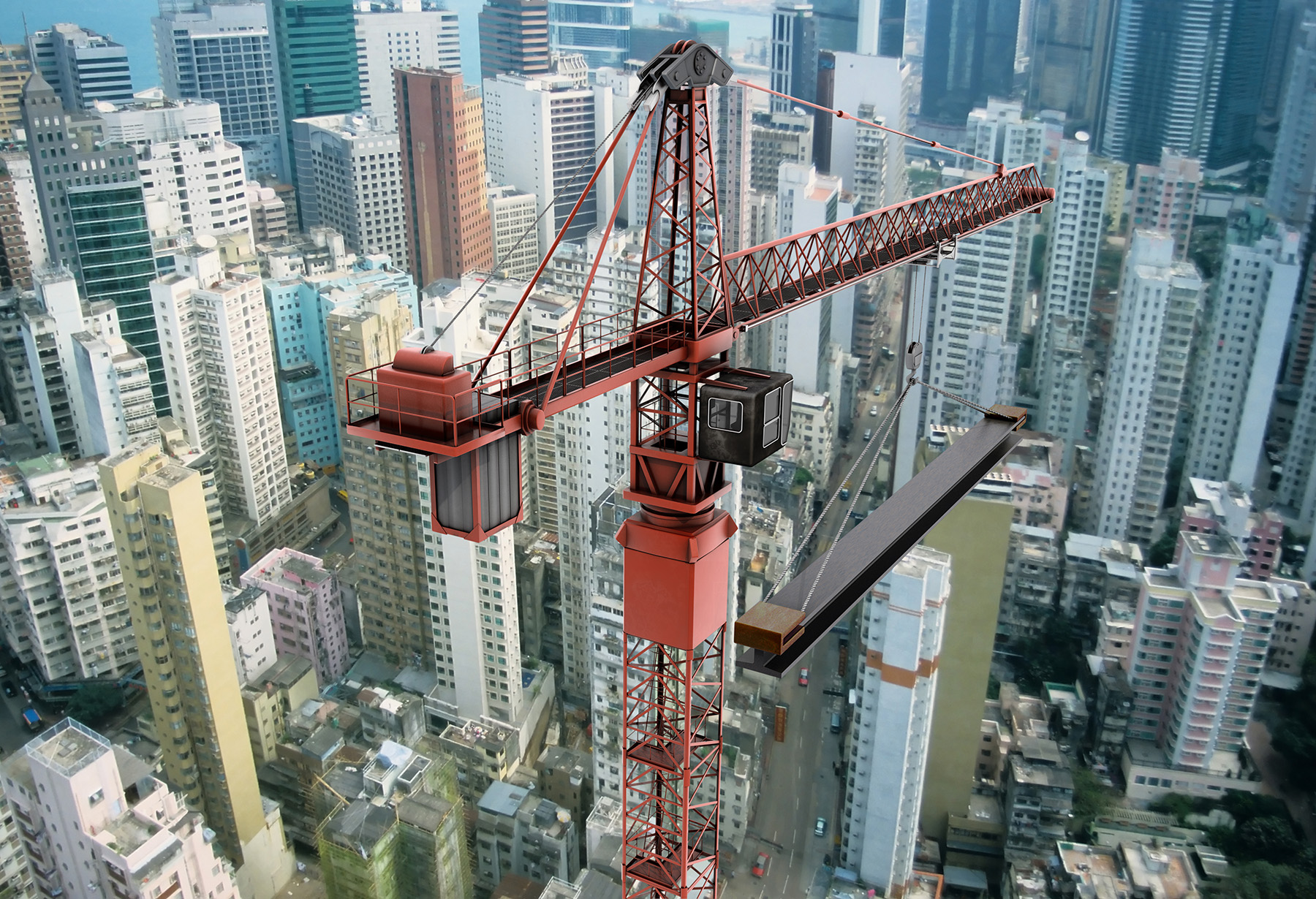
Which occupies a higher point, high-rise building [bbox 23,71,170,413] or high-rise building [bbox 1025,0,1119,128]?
high-rise building [bbox 1025,0,1119,128]

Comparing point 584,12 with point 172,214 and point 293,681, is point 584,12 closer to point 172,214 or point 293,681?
point 172,214

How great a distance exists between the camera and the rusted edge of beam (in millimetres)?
5070

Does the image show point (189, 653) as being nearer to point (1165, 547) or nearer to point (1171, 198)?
point (1165, 547)

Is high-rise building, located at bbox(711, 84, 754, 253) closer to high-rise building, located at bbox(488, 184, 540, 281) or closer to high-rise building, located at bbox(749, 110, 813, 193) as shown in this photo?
high-rise building, located at bbox(749, 110, 813, 193)

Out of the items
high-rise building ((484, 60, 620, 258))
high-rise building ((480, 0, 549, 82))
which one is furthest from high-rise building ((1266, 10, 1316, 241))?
high-rise building ((480, 0, 549, 82))

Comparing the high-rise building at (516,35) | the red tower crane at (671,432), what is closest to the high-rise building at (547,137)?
the high-rise building at (516,35)

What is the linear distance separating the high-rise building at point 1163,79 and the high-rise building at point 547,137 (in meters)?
11.0

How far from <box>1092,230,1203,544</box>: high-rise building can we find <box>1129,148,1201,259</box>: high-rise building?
167 inches

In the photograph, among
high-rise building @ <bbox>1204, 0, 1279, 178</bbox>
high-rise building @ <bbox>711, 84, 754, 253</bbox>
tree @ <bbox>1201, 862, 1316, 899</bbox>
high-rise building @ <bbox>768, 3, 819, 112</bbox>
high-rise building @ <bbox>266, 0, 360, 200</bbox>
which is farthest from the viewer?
high-rise building @ <bbox>266, 0, 360, 200</bbox>

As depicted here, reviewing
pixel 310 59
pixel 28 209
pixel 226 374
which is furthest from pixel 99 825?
pixel 310 59

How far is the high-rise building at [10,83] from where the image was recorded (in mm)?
25391

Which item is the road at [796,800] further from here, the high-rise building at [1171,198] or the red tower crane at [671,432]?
the high-rise building at [1171,198]

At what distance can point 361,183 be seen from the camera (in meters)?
23.9

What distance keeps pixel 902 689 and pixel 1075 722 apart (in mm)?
3944
